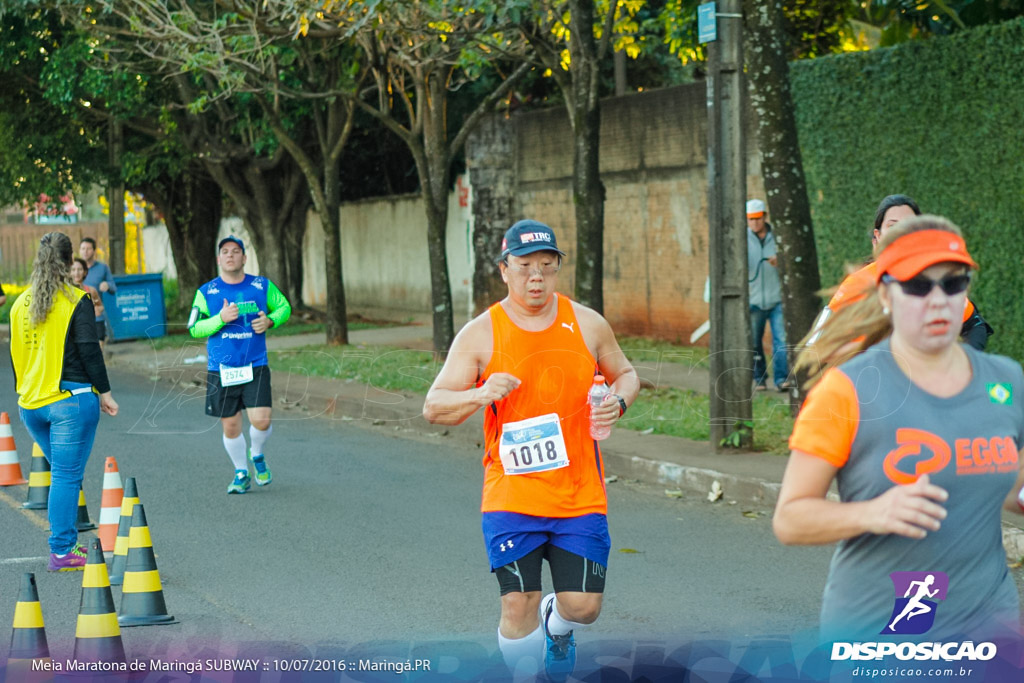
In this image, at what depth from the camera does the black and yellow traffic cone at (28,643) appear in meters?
5.22

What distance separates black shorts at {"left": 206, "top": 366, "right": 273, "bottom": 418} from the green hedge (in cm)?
660

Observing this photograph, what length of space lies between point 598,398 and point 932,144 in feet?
29.6

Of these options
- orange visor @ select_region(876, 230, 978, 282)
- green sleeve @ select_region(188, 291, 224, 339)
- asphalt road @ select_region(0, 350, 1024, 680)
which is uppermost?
orange visor @ select_region(876, 230, 978, 282)

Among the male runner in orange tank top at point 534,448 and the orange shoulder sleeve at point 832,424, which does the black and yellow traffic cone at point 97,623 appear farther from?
the orange shoulder sleeve at point 832,424

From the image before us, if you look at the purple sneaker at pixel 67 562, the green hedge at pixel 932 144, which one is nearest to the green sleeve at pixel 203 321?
the purple sneaker at pixel 67 562

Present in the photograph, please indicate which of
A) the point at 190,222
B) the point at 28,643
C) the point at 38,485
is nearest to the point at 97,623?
the point at 28,643

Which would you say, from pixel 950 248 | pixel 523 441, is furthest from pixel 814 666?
pixel 523 441

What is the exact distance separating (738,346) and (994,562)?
715 centimetres

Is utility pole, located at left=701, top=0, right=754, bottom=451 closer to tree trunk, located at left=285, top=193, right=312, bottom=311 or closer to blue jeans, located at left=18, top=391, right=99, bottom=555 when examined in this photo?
blue jeans, located at left=18, top=391, right=99, bottom=555

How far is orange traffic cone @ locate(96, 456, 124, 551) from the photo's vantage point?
7742 mm

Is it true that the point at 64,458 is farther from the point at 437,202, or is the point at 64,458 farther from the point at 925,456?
the point at 437,202

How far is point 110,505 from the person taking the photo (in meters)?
7.79

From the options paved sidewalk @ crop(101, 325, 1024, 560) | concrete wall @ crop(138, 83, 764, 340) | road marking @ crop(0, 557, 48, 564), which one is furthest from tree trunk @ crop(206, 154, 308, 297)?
road marking @ crop(0, 557, 48, 564)

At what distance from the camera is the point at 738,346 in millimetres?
10242
